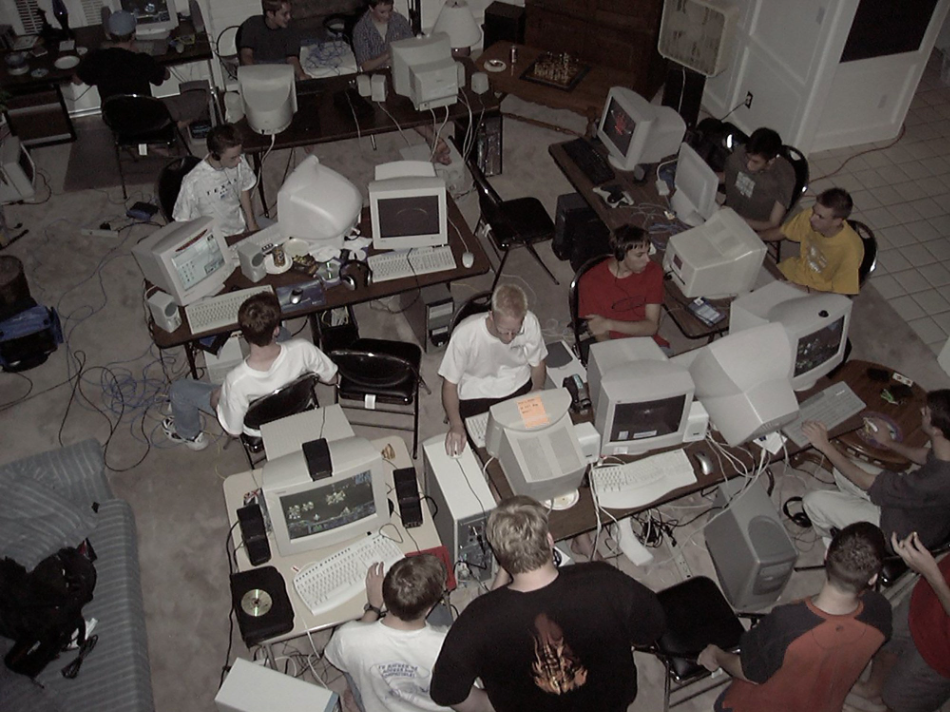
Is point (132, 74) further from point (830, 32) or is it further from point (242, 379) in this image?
point (830, 32)

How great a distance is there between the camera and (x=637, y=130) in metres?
5.20

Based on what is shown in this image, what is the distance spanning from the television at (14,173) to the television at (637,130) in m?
4.53

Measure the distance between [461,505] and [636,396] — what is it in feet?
2.98

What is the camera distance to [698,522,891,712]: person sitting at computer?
9.31ft

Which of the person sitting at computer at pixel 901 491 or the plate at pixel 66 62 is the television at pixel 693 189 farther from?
the plate at pixel 66 62

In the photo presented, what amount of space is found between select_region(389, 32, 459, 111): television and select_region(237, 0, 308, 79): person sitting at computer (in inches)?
51.1

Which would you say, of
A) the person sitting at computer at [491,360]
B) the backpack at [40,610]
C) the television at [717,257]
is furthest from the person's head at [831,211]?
the backpack at [40,610]

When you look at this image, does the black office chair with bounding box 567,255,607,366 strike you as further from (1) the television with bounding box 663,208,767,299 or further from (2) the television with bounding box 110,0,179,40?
(2) the television with bounding box 110,0,179,40

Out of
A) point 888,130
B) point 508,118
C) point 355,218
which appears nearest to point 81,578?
point 355,218

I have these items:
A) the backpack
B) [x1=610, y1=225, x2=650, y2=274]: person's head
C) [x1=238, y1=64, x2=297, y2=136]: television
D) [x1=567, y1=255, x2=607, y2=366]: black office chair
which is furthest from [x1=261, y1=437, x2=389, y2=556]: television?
[x1=238, y1=64, x2=297, y2=136]: television

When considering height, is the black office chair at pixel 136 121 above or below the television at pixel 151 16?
below

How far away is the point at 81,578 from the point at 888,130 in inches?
278

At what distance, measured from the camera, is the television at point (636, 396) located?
3.62 m

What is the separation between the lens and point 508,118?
24.2ft
